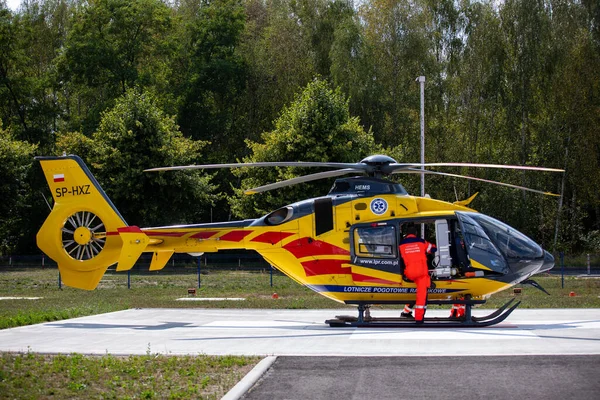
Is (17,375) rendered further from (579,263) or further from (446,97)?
(446,97)

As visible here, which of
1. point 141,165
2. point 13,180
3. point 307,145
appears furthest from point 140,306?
point 13,180

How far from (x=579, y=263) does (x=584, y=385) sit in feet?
127

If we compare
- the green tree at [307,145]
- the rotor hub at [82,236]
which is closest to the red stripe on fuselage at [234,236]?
the rotor hub at [82,236]

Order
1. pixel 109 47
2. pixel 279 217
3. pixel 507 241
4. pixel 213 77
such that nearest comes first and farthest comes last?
pixel 507 241, pixel 279 217, pixel 109 47, pixel 213 77

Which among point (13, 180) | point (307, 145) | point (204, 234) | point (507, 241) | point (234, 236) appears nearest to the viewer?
point (507, 241)

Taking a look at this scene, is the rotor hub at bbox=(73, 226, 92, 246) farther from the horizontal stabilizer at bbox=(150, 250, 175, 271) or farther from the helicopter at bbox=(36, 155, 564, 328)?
the horizontal stabilizer at bbox=(150, 250, 175, 271)

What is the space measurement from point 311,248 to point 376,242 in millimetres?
1468

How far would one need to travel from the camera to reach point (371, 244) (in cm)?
1516

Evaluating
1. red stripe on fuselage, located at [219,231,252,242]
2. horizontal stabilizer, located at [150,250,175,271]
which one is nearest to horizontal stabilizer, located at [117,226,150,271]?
horizontal stabilizer, located at [150,250,175,271]

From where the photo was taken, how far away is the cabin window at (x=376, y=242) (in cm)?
1505

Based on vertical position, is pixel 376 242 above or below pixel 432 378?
above

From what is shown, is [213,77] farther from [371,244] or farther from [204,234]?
[371,244]

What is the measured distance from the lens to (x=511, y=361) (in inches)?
405

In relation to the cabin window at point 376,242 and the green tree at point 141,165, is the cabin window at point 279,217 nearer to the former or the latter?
the cabin window at point 376,242
